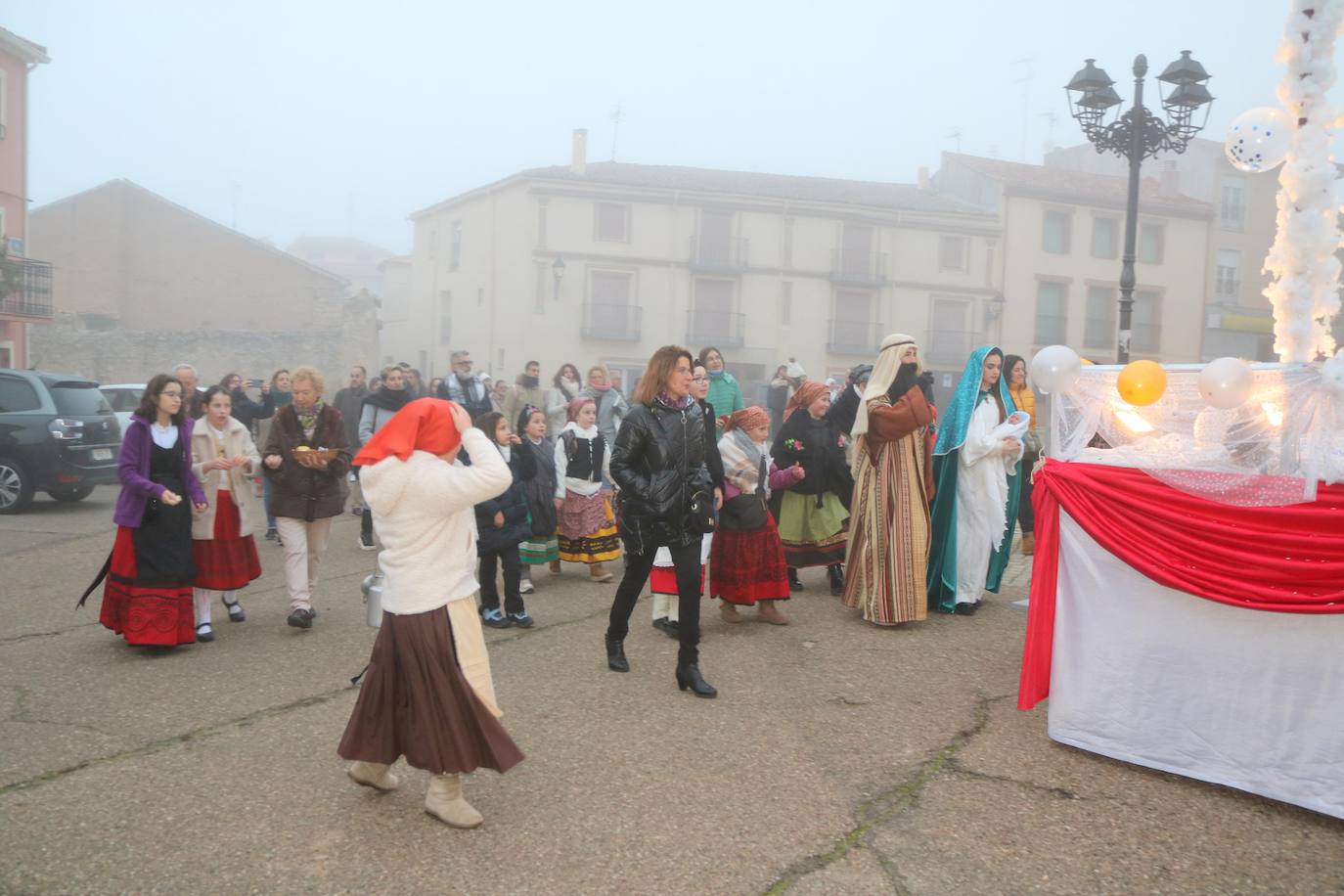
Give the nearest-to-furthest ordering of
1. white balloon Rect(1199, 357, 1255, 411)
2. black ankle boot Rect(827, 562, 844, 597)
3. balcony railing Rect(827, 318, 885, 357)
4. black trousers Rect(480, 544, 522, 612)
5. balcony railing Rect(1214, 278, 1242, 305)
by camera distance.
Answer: white balloon Rect(1199, 357, 1255, 411), black trousers Rect(480, 544, 522, 612), black ankle boot Rect(827, 562, 844, 597), balcony railing Rect(827, 318, 885, 357), balcony railing Rect(1214, 278, 1242, 305)

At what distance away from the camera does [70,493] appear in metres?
13.0

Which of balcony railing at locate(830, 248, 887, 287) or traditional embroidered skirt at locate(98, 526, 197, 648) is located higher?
balcony railing at locate(830, 248, 887, 287)

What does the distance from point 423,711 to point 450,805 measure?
356mm

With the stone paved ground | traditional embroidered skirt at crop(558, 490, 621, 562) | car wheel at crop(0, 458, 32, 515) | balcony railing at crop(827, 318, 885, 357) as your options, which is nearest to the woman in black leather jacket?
the stone paved ground

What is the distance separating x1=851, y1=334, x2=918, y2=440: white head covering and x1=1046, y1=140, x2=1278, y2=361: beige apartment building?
124 feet

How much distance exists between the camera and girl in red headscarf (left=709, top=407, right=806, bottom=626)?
6820 millimetres

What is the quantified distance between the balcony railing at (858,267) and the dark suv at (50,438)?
2624cm

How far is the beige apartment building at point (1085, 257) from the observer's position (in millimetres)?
37312

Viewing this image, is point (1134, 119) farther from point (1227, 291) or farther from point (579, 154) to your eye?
point (1227, 291)

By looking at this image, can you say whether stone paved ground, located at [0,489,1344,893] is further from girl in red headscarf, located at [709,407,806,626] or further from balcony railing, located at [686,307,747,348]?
balcony railing, located at [686,307,747,348]

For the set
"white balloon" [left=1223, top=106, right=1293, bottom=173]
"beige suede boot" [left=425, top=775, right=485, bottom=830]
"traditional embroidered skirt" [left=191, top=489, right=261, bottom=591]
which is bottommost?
"beige suede boot" [left=425, top=775, right=485, bottom=830]

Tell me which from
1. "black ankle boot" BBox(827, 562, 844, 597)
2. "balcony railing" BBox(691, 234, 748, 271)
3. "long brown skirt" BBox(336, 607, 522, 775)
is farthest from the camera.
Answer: "balcony railing" BBox(691, 234, 748, 271)

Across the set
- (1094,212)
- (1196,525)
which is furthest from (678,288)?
(1196,525)

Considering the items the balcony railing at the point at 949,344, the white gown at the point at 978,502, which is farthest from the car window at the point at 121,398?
the balcony railing at the point at 949,344
